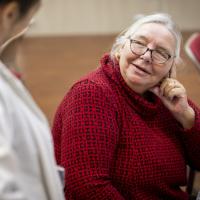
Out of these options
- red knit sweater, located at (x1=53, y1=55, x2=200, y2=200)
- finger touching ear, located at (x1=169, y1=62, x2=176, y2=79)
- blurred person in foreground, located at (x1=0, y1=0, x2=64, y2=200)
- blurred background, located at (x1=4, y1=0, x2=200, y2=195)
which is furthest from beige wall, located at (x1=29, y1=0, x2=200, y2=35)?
blurred person in foreground, located at (x1=0, y1=0, x2=64, y2=200)

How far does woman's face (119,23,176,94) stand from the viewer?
1625 mm

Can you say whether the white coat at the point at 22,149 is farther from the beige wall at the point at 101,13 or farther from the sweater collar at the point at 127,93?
the beige wall at the point at 101,13

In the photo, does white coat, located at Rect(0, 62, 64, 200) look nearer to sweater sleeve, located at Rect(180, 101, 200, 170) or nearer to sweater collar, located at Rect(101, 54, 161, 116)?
sweater collar, located at Rect(101, 54, 161, 116)

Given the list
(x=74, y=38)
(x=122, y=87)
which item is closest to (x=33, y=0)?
(x=122, y=87)

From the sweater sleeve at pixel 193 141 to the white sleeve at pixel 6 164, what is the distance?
101 centimetres

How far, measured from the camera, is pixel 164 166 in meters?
1.61

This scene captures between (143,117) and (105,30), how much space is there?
441 cm

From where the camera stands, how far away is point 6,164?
86 centimetres

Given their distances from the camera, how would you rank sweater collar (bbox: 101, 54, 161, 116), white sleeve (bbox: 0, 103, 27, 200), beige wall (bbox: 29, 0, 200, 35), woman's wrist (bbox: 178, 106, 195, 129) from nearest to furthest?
white sleeve (bbox: 0, 103, 27, 200), sweater collar (bbox: 101, 54, 161, 116), woman's wrist (bbox: 178, 106, 195, 129), beige wall (bbox: 29, 0, 200, 35)

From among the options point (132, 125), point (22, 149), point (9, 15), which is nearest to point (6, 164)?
point (22, 149)

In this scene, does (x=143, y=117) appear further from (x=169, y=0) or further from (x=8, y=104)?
(x=169, y=0)

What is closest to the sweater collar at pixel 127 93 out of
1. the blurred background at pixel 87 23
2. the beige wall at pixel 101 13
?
the blurred background at pixel 87 23

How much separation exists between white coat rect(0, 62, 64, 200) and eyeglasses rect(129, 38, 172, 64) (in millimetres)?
766

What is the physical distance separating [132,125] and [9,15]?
79 cm
